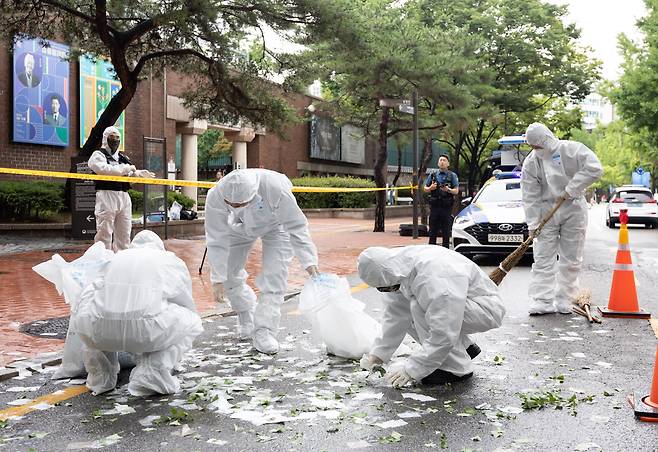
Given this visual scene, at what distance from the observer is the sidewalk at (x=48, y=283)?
249 inches

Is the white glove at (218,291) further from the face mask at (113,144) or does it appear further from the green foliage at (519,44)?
the green foliage at (519,44)

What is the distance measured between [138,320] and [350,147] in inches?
1624

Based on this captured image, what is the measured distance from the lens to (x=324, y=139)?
138 ft

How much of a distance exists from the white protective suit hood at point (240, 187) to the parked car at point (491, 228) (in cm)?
738

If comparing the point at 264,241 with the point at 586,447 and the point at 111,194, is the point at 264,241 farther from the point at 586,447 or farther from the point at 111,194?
the point at 111,194

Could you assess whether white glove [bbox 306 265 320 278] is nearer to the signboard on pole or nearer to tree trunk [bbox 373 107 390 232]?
the signboard on pole

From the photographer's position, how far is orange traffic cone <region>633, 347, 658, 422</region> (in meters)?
4.17

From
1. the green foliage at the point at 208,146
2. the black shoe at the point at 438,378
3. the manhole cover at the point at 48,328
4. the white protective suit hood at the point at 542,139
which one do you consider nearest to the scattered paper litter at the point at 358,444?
the black shoe at the point at 438,378

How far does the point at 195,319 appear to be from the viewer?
16.3 feet

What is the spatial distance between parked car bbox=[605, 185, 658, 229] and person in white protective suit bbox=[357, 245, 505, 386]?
940 inches

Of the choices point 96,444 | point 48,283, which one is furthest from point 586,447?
point 48,283

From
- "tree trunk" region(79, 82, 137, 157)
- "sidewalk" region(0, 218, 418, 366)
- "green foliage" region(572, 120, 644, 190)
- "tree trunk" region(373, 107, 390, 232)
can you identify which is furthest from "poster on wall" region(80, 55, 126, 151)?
"green foliage" region(572, 120, 644, 190)

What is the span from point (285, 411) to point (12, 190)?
13.7 m

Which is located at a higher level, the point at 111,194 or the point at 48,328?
the point at 111,194
